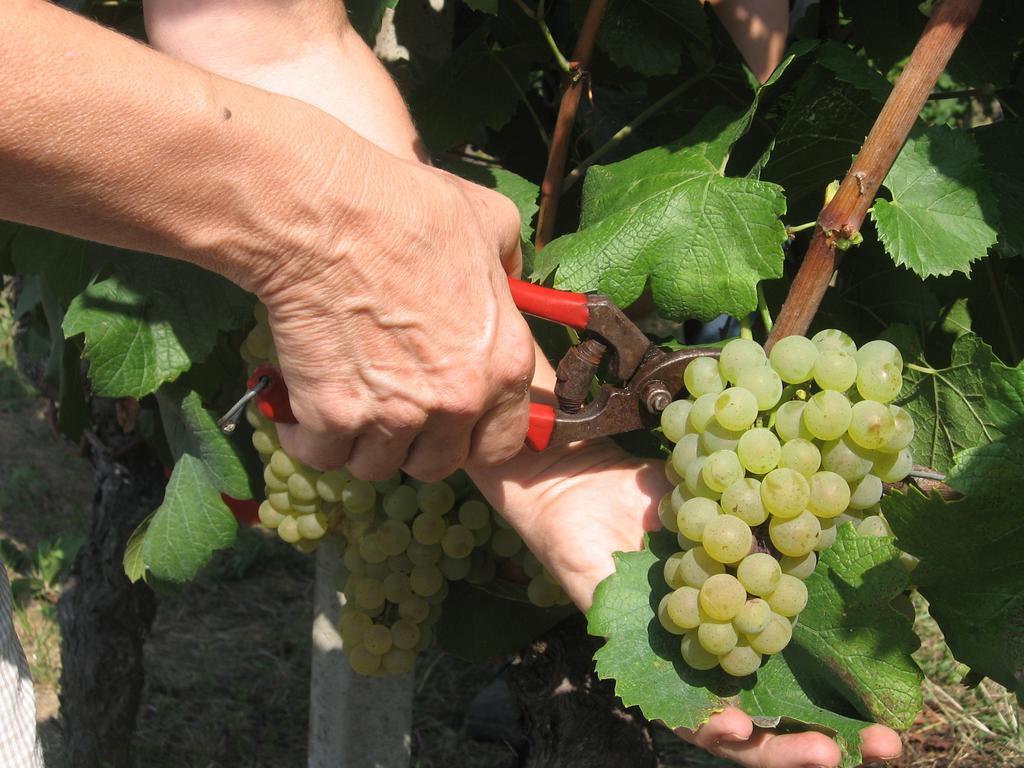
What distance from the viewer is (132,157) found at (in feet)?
3.60

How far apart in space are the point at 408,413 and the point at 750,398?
0.41 meters

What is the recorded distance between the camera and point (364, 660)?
6.31 ft

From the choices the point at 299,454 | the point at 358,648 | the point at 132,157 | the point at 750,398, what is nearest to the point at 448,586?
Result: the point at 358,648

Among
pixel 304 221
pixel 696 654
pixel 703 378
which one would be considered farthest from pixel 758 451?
pixel 304 221

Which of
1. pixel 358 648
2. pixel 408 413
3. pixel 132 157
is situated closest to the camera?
pixel 132 157

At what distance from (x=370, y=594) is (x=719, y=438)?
865 mm

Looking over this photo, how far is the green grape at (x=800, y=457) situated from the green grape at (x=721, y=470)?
0.06 metres

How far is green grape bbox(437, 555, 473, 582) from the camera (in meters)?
1.86

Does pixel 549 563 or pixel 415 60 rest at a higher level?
pixel 415 60

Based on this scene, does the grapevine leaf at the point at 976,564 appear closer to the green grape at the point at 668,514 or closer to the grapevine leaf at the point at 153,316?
the green grape at the point at 668,514

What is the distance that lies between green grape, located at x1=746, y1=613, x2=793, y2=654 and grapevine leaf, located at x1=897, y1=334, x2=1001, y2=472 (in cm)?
42

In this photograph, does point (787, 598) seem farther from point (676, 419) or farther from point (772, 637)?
point (676, 419)

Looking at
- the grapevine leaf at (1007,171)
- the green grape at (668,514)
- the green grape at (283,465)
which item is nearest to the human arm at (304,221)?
the green grape at (668,514)

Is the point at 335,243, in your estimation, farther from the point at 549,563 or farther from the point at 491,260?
the point at 549,563
